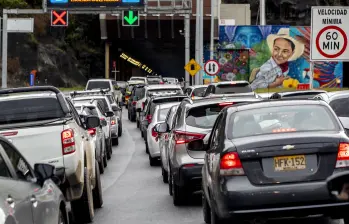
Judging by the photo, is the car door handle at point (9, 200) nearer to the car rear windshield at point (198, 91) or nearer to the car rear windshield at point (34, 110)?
the car rear windshield at point (34, 110)

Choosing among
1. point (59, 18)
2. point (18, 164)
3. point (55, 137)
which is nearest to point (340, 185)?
point (18, 164)

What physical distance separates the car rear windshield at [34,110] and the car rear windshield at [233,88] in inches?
664

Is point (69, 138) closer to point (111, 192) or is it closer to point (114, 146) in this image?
point (111, 192)

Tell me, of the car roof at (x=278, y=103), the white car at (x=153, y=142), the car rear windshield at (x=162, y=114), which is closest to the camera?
the car roof at (x=278, y=103)

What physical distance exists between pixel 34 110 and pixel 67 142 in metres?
1.15

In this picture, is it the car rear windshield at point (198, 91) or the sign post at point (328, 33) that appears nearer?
the sign post at point (328, 33)

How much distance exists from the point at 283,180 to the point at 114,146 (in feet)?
68.1

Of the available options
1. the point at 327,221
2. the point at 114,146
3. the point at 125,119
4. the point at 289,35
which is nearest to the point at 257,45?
the point at 289,35

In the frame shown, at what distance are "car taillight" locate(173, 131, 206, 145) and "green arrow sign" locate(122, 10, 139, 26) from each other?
31251mm

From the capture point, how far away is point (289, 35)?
8719 centimetres

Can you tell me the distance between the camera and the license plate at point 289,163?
909cm

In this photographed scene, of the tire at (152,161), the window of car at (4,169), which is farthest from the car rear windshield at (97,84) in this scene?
the window of car at (4,169)

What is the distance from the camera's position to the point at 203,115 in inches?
539

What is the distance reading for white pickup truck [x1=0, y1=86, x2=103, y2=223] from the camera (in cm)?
1082
